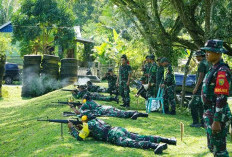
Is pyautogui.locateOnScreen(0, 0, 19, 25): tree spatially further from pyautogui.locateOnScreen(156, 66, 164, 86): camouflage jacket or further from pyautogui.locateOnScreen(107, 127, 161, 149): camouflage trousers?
pyautogui.locateOnScreen(107, 127, 161, 149): camouflage trousers

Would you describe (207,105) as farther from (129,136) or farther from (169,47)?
(169,47)

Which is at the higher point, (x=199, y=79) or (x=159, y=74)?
(x=159, y=74)

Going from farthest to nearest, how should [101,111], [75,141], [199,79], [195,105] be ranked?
[101,111] < [195,105] < [199,79] < [75,141]

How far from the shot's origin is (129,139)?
22.4 ft

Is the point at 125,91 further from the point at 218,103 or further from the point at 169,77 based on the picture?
the point at 218,103

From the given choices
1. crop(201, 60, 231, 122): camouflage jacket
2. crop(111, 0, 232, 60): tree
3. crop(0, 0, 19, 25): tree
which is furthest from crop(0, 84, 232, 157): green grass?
crop(0, 0, 19, 25): tree

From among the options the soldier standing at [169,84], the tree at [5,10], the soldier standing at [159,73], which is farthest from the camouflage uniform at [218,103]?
the tree at [5,10]

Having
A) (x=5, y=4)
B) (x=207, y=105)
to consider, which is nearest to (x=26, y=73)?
(x=207, y=105)

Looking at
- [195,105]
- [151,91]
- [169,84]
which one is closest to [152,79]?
[151,91]

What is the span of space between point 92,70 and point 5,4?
24.6 m

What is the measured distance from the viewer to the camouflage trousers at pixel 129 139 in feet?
21.7

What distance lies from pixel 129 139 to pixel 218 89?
247 cm

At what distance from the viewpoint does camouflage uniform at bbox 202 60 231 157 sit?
4828mm

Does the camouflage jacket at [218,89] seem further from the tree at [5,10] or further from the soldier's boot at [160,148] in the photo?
Answer: the tree at [5,10]
